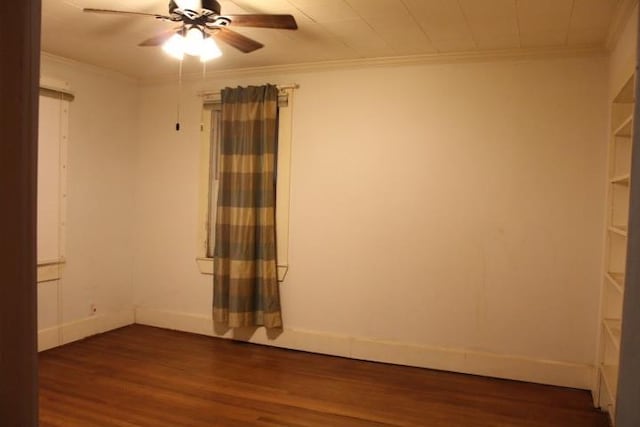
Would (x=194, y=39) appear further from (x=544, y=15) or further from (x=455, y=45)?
(x=544, y=15)

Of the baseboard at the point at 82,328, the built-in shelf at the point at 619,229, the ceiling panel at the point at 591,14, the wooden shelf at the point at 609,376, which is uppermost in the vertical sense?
the ceiling panel at the point at 591,14

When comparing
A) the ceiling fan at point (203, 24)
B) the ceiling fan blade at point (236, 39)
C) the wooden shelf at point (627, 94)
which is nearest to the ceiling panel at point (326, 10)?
the ceiling fan at point (203, 24)

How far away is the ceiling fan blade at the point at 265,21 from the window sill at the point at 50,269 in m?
2.65

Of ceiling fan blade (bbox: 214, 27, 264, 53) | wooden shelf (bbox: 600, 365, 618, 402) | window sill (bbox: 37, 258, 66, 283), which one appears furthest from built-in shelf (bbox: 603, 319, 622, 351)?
window sill (bbox: 37, 258, 66, 283)

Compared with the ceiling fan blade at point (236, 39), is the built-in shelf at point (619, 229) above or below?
below

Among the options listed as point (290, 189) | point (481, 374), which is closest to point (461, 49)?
point (290, 189)

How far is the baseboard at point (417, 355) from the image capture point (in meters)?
3.44

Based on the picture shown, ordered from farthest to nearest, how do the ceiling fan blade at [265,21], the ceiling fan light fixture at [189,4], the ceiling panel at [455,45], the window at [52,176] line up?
the window at [52,176], the ceiling panel at [455,45], the ceiling fan blade at [265,21], the ceiling fan light fixture at [189,4]

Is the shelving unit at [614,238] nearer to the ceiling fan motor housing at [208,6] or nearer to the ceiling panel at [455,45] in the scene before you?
the ceiling panel at [455,45]

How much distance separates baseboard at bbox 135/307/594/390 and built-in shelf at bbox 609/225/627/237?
1035mm

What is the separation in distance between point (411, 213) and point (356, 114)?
92cm

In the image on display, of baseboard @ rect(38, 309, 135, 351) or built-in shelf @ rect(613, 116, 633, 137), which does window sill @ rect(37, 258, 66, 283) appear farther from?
built-in shelf @ rect(613, 116, 633, 137)

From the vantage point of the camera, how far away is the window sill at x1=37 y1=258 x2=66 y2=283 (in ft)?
12.9

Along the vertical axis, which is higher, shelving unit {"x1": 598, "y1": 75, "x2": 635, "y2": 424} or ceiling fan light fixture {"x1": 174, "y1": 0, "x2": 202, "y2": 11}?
ceiling fan light fixture {"x1": 174, "y1": 0, "x2": 202, "y2": 11}
